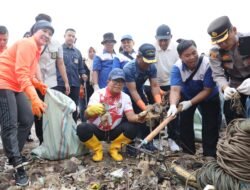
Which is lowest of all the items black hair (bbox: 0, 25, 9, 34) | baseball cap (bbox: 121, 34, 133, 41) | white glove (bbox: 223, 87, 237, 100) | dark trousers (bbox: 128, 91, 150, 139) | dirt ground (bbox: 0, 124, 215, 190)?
dirt ground (bbox: 0, 124, 215, 190)

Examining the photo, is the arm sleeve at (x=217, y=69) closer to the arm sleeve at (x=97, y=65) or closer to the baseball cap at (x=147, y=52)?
the baseball cap at (x=147, y=52)

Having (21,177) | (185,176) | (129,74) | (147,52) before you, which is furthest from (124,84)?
(185,176)

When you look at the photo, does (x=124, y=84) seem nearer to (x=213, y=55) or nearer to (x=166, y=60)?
(x=166, y=60)

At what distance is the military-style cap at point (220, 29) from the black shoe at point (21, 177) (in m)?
2.45

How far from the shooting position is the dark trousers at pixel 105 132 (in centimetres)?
411

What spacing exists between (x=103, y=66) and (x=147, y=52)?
1.45 meters

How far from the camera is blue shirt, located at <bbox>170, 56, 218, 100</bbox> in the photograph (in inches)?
157

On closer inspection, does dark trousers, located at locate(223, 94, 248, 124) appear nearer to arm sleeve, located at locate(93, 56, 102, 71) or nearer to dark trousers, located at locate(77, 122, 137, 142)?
dark trousers, located at locate(77, 122, 137, 142)

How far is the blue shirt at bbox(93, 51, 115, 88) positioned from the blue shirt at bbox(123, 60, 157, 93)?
0.89m

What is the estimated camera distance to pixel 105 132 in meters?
4.25

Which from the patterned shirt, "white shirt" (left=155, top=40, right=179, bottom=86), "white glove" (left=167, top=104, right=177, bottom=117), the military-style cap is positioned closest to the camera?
the military-style cap

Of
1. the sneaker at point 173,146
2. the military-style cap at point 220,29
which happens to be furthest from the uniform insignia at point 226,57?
the sneaker at point 173,146

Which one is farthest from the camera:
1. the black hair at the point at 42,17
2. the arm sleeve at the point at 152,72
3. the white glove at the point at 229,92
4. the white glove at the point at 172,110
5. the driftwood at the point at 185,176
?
the black hair at the point at 42,17

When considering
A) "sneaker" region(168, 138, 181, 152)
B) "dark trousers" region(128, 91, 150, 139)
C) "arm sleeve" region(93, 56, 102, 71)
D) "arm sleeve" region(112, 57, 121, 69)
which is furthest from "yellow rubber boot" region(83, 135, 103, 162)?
"arm sleeve" region(93, 56, 102, 71)
